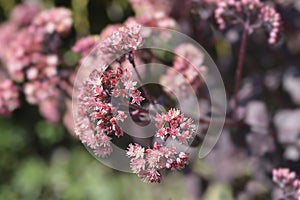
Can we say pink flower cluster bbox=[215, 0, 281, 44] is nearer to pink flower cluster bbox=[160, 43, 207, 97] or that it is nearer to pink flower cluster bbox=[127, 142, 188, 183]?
pink flower cluster bbox=[160, 43, 207, 97]

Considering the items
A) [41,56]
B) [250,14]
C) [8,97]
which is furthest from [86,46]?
[250,14]

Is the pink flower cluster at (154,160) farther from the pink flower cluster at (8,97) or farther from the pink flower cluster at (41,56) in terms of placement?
the pink flower cluster at (8,97)

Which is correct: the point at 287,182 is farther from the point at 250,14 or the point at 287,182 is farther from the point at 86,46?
the point at 86,46

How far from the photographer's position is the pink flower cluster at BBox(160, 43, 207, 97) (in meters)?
1.60

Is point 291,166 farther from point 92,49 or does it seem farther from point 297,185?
point 92,49

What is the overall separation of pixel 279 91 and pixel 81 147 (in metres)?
0.84

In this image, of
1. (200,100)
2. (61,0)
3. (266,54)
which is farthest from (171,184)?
(61,0)

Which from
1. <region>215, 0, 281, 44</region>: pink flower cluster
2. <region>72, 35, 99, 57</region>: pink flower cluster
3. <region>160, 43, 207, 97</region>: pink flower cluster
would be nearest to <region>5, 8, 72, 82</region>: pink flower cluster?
<region>72, 35, 99, 57</region>: pink flower cluster

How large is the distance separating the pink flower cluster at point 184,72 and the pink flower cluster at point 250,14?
117 mm

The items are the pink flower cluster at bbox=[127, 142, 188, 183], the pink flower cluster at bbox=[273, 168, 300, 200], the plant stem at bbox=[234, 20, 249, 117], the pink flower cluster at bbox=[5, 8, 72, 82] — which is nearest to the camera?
the pink flower cluster at bbox=[127, 142, 188, 183]

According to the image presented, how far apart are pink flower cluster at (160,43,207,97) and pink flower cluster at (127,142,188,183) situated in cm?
47

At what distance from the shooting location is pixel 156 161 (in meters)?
1.13

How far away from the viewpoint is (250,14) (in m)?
1.58

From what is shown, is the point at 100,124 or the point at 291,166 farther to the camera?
the point at 291,166
